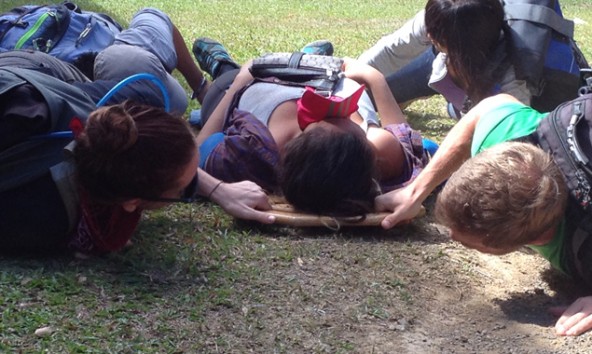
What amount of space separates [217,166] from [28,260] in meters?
0.90

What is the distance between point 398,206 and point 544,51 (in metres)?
1.03

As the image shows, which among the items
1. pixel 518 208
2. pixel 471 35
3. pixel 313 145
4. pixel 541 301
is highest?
pixel 471 35

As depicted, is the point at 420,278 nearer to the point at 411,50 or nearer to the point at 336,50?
the point at 411,50

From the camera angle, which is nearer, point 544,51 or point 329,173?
point 329,173

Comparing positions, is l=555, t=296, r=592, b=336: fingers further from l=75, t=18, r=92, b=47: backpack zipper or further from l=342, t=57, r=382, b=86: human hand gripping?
l=75, t=18, r=92, b=47: backpack zipper

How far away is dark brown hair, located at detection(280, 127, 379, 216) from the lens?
3.28 meters

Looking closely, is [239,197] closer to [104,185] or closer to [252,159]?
[252,159]

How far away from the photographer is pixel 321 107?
3420 millimetres

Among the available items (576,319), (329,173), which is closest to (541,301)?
(576,319)

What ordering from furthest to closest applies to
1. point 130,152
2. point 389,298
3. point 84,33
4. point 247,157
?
point 84,33
point 247,157
point 389,298
point 130,152

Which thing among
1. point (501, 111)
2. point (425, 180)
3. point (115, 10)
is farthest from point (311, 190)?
point (115, 10)

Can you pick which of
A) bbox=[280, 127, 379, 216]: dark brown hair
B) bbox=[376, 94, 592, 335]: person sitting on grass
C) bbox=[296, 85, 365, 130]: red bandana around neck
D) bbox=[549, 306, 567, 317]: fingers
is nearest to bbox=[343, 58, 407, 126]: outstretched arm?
bbox=[296, 85, 365, 130]: red bandana around neck

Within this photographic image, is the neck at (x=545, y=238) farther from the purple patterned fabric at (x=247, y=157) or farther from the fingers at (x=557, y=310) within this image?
the purple patterned fabric at (x=247, y=157)

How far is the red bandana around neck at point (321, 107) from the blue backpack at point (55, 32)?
45.1 inches
